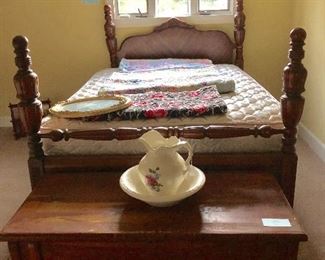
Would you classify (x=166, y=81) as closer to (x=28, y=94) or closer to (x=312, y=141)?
(x=28, y=94)

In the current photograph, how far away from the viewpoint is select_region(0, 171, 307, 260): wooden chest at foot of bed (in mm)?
1323

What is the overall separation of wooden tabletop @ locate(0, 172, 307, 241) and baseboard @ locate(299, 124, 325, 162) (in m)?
1.49

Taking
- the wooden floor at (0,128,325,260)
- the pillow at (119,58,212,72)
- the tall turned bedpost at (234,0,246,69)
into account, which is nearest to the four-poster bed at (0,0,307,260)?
the wooden floor at (0,128,325,260)

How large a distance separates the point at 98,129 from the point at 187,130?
40 cm

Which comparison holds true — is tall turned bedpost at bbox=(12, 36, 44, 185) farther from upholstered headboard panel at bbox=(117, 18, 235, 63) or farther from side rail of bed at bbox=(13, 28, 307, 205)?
upholstered headboard panel at bbox=(117, 18, 235, 63)

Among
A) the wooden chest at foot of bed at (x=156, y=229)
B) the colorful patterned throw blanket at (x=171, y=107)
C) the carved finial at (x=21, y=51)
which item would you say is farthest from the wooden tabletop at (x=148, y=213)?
the carved finial at (x=21, y=51)

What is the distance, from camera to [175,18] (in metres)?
3.54

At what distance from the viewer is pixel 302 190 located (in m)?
2.51

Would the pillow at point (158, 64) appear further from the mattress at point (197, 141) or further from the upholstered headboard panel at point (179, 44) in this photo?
the mattress at point (197, 141)

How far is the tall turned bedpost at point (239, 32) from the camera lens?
3434 mm

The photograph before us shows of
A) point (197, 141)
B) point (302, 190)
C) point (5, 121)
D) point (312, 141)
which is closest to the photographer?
point (197, 141)

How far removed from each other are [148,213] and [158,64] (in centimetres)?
202

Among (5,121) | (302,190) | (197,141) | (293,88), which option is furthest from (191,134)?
(5,121)

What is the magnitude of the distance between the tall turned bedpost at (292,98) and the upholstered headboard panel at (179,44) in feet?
6.37
